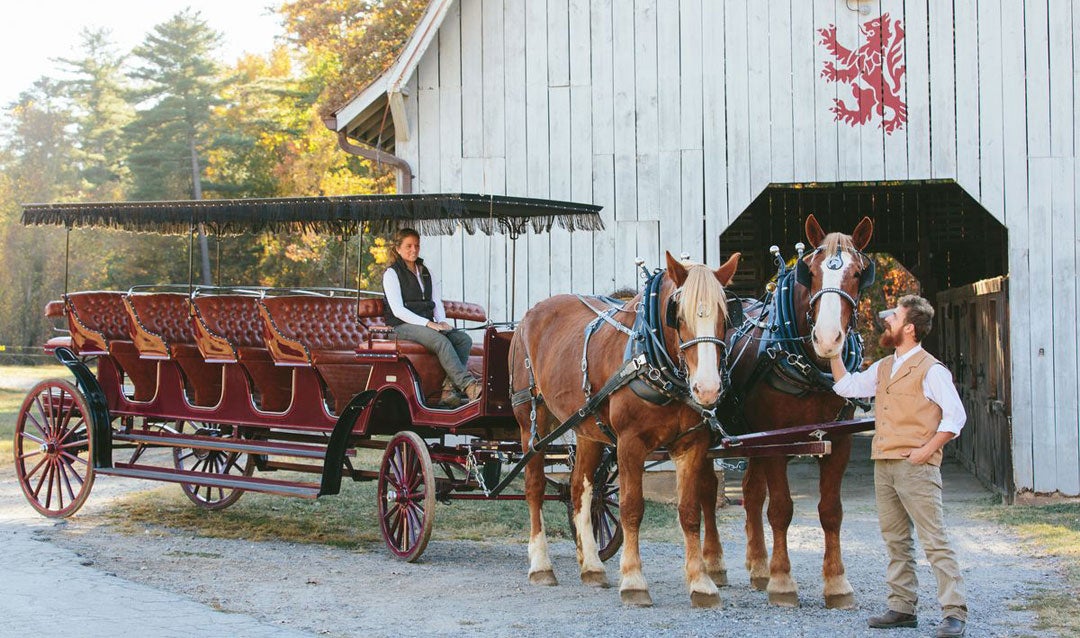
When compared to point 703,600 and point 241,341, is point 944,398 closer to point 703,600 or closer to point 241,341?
point 703,600

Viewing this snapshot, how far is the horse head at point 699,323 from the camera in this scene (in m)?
6.43

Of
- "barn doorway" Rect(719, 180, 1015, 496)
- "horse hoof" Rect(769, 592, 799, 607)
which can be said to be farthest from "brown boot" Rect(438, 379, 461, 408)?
"barn doorway" Rect(719, 180, 1015, 496)

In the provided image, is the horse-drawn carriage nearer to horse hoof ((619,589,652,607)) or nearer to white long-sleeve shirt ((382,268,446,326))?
horse hoof ((619,589,652,607))

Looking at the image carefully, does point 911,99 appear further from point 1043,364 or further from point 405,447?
point 405,447

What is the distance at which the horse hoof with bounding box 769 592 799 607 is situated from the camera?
706 centimetres

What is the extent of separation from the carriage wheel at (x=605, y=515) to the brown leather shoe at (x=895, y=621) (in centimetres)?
265

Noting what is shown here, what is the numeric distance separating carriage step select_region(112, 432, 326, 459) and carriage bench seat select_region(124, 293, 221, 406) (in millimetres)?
417

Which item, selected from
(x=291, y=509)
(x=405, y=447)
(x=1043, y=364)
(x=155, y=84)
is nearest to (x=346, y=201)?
(x=405, y=447)

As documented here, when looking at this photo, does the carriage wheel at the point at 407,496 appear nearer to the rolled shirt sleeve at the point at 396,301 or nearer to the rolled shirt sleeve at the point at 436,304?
the rolled shirt sleeve at the point at 396,301

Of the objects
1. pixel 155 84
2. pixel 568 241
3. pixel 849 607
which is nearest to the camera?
pixel 849 607

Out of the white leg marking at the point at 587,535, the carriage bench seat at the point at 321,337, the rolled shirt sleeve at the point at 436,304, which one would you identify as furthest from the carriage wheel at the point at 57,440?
the white leg marking at the point at 587,535

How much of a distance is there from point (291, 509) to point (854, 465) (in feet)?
28.4

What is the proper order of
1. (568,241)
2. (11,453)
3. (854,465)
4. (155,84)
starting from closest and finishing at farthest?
(568,241), (11,453), (854,465), (155,84)

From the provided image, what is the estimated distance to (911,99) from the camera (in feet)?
39.7
